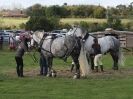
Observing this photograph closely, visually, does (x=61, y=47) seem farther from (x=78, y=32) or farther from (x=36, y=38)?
(x=78, y=32)

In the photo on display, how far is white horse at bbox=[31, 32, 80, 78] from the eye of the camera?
20.1m

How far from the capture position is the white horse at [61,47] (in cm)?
2008

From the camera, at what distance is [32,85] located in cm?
1689

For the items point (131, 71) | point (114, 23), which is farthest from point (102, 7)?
point (131, 71)

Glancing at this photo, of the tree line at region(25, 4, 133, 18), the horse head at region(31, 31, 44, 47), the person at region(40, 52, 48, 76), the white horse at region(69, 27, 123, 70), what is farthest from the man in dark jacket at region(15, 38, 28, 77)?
the tree line at region(25, 4, 133, 18)

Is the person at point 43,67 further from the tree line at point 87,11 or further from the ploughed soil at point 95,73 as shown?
the tree line at point 87,11

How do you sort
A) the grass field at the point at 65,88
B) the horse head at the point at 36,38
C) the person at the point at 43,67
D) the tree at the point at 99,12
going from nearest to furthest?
the grass field at the point at 65,88
the horse head at the point at 36,38
the person at the point at 43,67
the tree at the point at 99,12

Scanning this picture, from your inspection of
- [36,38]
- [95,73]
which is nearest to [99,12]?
[95,73]

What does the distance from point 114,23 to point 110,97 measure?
37527 millimetres

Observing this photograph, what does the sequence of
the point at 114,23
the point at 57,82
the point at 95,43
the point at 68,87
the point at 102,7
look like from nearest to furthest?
1. the point at 68,87
2. the point at 57,82
3. the point at 95,43
4. the point at 114,23
5. the point at 102,7

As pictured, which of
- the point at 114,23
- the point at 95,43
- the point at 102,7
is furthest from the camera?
the point at 102,7

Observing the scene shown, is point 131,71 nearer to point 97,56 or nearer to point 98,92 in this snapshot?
point 97,56

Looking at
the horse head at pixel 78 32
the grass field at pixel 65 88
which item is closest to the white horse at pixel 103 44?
the horse head at pixel 78 32

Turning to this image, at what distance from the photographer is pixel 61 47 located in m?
20.1
